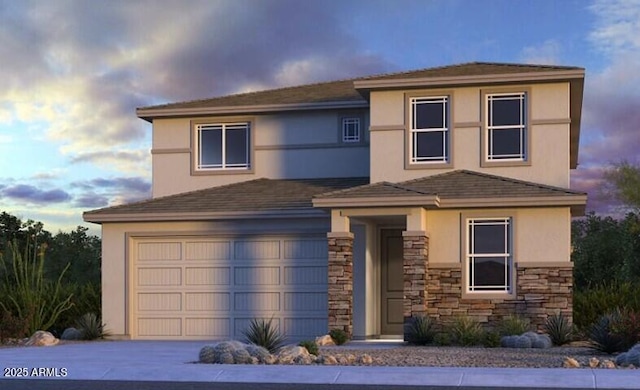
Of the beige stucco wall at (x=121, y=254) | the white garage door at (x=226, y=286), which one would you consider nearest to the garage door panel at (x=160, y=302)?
the white garage door at (x=226, y=286)

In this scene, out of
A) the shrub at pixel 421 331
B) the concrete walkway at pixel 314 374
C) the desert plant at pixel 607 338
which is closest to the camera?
the concrete walkway at pixel 314 374

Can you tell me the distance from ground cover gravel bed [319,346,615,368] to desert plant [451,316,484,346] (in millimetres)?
774

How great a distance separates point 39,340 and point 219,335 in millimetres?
4550

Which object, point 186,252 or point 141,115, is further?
point 141,115

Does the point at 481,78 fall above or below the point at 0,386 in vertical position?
above

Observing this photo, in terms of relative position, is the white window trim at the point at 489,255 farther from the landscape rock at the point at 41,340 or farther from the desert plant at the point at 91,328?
the landscape rock at the point at 41,340

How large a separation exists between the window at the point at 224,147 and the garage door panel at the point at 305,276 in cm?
396

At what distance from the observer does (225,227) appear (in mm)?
25766

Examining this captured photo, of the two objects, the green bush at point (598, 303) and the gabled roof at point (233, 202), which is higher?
the gabled roof at point (233, 202)

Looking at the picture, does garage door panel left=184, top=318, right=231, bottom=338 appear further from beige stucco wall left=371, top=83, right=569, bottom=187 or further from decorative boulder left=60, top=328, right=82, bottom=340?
beige stucco wall left=371, top=83, right=569, bottom=187

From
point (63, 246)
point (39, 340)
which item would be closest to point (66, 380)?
point (39, 340)

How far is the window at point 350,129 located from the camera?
27562 mm

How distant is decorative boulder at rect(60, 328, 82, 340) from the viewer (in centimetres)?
2557

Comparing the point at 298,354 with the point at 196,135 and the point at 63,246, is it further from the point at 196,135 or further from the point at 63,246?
the point at 63,246
